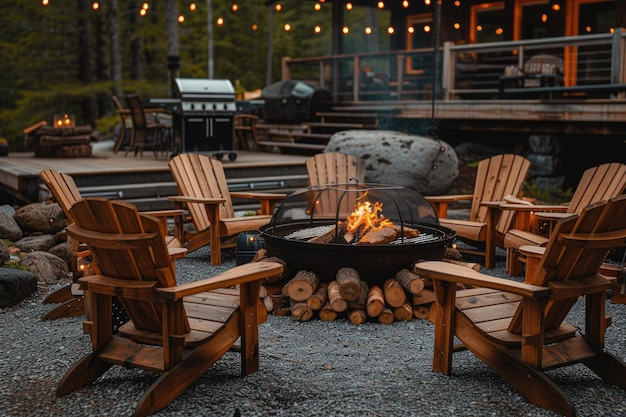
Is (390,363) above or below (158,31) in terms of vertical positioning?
below

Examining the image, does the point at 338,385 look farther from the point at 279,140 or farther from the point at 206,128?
the point at 279,140

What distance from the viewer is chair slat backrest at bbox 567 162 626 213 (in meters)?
5.48

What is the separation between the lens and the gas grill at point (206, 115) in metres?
10.0

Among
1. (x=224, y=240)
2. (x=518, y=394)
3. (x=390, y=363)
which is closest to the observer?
(x=518, y=394)

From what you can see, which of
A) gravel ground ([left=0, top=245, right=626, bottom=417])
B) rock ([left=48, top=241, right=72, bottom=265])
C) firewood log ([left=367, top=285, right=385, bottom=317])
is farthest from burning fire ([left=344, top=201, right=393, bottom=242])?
rock ([left=48, top=241, right=72, bottom=265])

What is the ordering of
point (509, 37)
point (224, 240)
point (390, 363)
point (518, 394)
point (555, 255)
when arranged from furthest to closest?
1. point (509, 37)
2. point (224, 240)
3. point (390, 363)
4. point (518, 394)
5. point (555, 255)

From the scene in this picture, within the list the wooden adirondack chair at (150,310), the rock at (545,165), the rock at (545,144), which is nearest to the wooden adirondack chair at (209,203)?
the wooden adirondack chair at (150,310)

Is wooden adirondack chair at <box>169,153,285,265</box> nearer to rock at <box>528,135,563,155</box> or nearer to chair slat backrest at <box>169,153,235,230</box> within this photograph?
chair slat backrest at <box>169,153,235,230</box>

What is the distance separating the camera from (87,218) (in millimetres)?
3230

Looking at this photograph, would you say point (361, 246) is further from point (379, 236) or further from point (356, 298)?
point (356, 298)

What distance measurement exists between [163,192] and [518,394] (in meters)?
5.99

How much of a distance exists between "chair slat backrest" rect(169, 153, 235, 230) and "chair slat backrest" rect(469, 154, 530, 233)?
2.37 m

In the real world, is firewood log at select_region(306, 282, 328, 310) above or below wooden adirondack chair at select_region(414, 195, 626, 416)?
below

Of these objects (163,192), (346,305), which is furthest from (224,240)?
(346,305)
